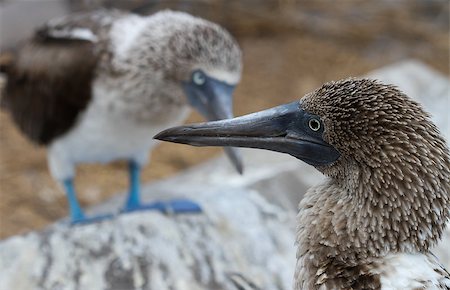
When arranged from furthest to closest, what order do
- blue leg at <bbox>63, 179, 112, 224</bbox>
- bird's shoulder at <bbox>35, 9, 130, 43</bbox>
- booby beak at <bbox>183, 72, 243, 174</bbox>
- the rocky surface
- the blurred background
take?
1. the blurred background
2. blue leg at <bbox>63, 179, 112, 224</bbox>
3. bird's shoulder at <bbox>35, 9, 130, 43</bbox>
4. booby beak at <bbox>183, 72, 243, 174</bbox>
5. the rocky surface

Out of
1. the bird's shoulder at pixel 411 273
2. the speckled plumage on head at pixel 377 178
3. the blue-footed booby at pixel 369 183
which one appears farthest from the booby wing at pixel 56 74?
the bird's shoulder at pixel 411 273

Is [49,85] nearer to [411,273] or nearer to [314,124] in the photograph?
[314,124]

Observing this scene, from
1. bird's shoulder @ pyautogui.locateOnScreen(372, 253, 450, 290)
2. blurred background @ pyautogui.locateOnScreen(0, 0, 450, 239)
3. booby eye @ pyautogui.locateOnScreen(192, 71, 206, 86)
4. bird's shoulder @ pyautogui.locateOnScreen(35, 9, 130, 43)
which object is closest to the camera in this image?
bird's shoulder @ pyautogui.locateOnScreen(372, 253, 450, 290)

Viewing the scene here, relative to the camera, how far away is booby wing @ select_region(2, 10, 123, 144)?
3.24 m

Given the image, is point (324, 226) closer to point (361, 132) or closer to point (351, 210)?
point (351, 210)

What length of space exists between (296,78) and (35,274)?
4123 millimetres

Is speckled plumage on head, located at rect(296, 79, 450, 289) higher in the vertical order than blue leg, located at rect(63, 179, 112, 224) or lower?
higher

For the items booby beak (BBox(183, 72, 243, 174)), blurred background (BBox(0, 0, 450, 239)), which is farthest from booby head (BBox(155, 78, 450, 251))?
blurred background (BBox(0, 0, 450, 239))

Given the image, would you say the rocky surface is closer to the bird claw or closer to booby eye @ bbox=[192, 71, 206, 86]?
the bird claw

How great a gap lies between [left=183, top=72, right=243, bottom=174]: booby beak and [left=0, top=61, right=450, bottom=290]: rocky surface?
11.7 inches

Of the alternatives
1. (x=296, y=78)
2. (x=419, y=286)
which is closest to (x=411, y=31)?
(x=296, y=78)

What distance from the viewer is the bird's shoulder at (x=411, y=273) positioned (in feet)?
5.59

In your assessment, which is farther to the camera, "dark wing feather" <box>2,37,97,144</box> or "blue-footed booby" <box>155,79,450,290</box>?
"dark wing feather" <box>2,37,97,144</box>

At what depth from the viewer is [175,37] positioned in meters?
3.23
